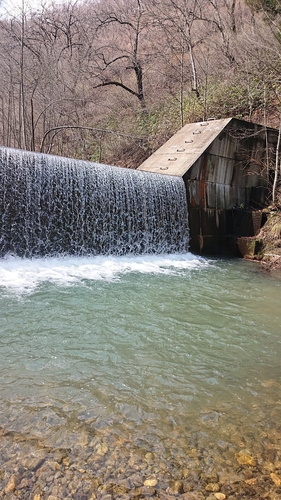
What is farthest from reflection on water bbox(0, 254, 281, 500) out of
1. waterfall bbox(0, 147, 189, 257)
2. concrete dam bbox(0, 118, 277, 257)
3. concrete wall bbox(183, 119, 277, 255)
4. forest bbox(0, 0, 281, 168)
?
forest bbox(0, 0, 281, 168)

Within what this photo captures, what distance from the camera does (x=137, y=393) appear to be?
2.62 meters

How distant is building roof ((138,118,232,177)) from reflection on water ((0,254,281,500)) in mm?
4489

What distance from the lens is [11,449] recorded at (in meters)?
1.97

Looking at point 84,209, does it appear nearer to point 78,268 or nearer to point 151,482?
point 78,268

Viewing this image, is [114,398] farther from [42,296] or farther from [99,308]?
[42,296]

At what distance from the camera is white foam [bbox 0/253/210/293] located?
17.7 ft

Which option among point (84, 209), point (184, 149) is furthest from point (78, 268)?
point (184, 149)

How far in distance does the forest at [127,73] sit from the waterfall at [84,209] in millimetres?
4348

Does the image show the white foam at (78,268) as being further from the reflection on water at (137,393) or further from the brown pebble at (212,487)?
the brown pebble at (212,487)

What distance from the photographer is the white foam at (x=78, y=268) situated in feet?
17.7

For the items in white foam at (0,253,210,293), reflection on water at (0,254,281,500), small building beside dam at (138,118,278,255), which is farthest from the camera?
small building beside dam at (138,118,278,255)

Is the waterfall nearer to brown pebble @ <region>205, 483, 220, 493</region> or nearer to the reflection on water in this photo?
the reflection on water

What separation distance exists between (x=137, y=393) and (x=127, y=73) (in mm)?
17007

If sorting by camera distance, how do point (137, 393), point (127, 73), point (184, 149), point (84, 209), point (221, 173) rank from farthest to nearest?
point (127, 73)
point (184, 149)
point (221, 173)
point (84, 209)
point (137, 393)
